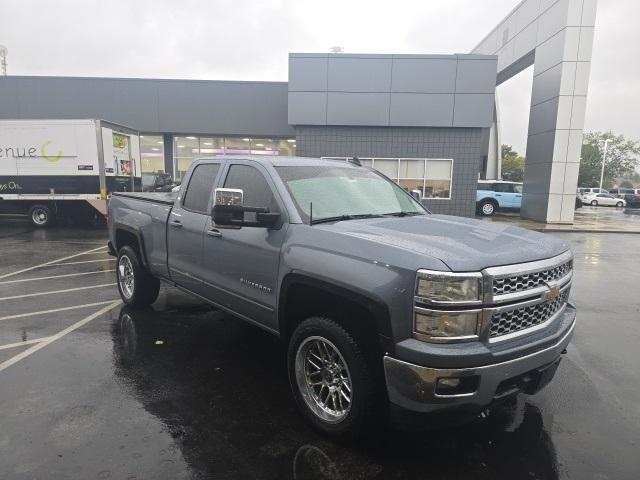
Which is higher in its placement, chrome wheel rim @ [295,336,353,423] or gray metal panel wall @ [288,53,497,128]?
gray metal panel wall @ [288,53,497,128]

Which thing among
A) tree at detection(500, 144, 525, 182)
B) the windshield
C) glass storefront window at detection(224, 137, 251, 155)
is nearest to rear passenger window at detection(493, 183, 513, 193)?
glass storefront window at detection(224, 137, 251, 155)

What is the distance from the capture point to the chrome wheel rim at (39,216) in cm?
1473

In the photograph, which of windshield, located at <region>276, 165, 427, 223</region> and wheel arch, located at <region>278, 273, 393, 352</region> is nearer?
wheel arch, located at <region>278, 273, 393, 352</region>

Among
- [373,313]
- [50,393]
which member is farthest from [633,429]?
[50,393]

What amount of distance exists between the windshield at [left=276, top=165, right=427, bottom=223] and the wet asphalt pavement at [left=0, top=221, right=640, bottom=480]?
5.27 feet

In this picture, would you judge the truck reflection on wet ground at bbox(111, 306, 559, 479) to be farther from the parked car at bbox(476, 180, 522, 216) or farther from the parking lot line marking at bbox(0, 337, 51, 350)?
the parked car at bbox(476, 180, 522, 216)

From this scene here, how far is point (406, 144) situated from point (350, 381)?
687 inches

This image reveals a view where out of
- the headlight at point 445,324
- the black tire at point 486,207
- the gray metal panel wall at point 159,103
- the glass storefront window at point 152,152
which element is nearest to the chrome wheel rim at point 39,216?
the gray metal panel wall at point 159,103

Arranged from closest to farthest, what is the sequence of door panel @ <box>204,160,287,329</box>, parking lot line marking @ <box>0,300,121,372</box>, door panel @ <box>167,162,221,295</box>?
1. door panel @ <box>204,160,287,329</box>
2. parking lot line marking @ <box>0,300,121,372</box>
3. door panel @ <box>167,162,221,295</box>

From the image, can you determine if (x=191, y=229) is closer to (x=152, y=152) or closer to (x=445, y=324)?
(x=445, y=324)

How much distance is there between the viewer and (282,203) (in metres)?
3.62

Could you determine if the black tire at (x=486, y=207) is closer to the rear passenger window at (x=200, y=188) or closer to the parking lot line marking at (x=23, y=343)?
the rear passenger window at (x=200, y=188)

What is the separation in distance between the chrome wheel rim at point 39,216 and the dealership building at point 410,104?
8764 mm

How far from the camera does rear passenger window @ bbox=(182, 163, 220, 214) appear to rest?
4.61 meters
